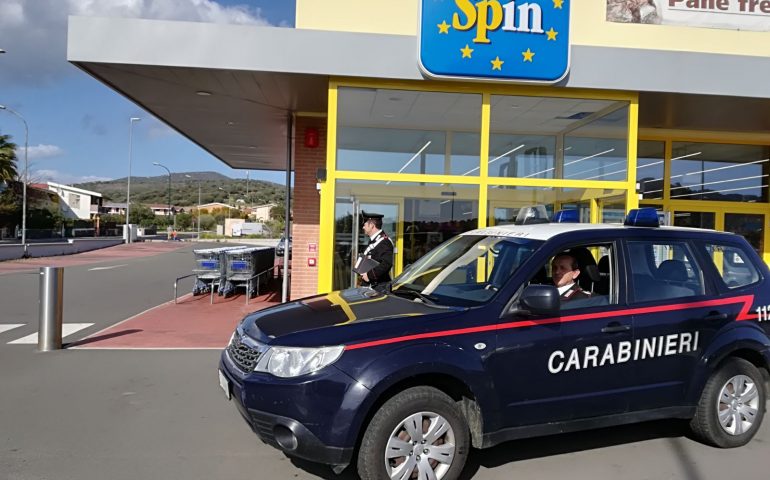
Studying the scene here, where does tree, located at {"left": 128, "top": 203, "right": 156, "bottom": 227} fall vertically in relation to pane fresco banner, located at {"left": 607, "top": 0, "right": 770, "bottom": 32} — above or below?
below

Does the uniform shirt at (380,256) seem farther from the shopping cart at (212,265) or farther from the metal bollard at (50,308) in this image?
the shopping cart at (212,265)

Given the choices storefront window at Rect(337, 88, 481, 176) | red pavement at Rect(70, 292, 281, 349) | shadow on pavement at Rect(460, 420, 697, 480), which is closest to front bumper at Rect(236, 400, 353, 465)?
shadow on pavement at Rect(460, 420, 697, 480)

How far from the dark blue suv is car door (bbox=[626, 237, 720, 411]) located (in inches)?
0.4

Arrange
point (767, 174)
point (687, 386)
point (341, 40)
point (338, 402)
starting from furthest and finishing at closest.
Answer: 1. point (767, 174)
2. point (341, 40)
3. point (687, 386)
4. point (338, 402)

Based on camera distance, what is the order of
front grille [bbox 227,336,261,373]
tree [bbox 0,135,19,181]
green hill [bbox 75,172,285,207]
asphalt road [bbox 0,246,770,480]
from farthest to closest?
1. green hill [bbox 75,172,285,207]
2. tree [bbox 0,135,19,181]
3. asphalt road [bbox 0,246,770,480]
4. front grille [bbox 227,336,261,373]

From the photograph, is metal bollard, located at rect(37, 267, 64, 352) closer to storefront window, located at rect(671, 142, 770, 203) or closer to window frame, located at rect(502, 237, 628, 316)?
window frame, located at rect(502, 237, 628, 316)

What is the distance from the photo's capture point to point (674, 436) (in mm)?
4816

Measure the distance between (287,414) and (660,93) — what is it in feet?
23.3

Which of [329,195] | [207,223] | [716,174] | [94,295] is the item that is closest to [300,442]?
[329,195]

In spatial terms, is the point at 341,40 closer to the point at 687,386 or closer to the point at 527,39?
the point at 527,39

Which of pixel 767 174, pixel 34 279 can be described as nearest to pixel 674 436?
pixel 767 174

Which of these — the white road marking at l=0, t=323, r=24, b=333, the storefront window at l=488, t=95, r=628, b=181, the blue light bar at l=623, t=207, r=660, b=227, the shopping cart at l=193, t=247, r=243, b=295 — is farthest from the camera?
the shopping cart at l=193, t=247, r=243, b=295

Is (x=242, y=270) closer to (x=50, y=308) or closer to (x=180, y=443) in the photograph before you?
(x=50, y=308)

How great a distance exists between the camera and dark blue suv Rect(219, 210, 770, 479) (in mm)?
3416
